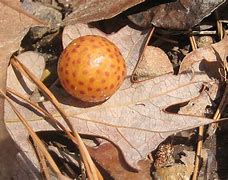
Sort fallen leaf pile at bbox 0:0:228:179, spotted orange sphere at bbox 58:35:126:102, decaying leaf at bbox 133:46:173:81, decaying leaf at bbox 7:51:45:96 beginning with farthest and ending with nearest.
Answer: decaying leaf at bbox 133:46:173:81 → decaying leaf at bbox 7:51:45:96 → fallen leaf pile at bbox 0:0:228:179 → spotted orange sphere at bbox 58:35:126:102

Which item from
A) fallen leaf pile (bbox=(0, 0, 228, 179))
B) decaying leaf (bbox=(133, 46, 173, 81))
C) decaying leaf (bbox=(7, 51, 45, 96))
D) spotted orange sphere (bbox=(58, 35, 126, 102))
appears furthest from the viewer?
decaying leaf (bbox=(133, 46, 173, 81))

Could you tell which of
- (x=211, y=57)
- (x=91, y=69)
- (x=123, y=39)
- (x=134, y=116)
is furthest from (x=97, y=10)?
(x=211, y=57)

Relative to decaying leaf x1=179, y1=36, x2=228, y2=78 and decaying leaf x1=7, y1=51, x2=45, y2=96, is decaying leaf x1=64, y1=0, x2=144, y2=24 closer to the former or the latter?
decaying leaf x1=7, y1=51, x2=45, y2=96

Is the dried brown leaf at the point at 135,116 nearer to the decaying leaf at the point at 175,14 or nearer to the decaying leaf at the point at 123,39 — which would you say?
the decaying leaf at the point at 123,39

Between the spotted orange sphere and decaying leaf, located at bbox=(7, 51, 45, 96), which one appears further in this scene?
decaying leaf, located at bbox=(7, 51, 45, 96)

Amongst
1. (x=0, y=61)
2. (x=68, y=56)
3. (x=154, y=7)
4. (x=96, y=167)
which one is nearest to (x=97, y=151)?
(x=96, y=167)

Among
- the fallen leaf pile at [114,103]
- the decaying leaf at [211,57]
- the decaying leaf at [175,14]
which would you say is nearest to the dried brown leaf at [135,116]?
the fallen leaf pile at [114,103]

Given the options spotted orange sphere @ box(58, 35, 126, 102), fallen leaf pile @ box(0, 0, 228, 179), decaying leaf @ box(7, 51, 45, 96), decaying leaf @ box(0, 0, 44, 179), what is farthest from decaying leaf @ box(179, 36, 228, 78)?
decaying leaf @ box(0, 0, 44, 179)
